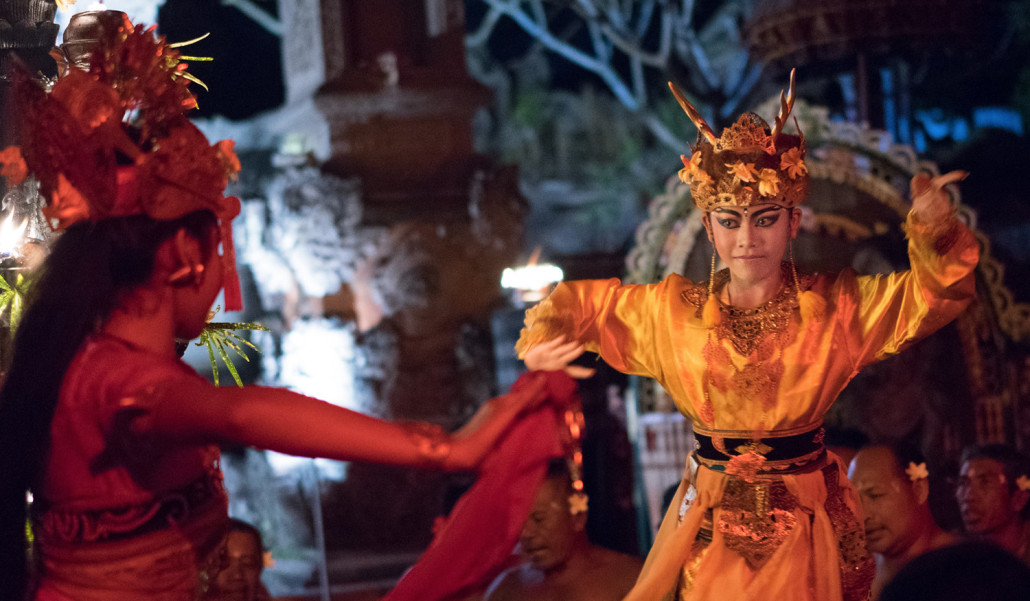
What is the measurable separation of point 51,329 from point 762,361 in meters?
2.08

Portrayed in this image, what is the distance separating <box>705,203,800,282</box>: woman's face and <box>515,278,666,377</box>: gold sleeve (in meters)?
0.28

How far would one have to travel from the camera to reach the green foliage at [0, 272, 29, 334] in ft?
8.69

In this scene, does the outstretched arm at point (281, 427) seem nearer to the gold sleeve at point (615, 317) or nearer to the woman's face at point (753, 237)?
the gold sleeve at point (615, 317)

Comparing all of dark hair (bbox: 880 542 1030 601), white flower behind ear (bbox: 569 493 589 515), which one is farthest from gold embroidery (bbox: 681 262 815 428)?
dark hair (bbox: 880 542 1030 601)

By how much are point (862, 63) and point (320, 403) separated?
636cm

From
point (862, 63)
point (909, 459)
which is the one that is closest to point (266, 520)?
point (909, 459)

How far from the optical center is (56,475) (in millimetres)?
1877

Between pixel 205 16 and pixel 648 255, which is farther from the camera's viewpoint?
pixel 205 16

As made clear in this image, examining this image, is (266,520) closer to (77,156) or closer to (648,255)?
(648,255)

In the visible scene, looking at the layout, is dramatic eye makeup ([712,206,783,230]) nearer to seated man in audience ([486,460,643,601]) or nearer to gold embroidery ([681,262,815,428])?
gold embroidery ([681,262,815,428])

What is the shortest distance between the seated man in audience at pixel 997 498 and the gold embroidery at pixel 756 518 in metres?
1.92

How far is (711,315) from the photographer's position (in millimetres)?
3211

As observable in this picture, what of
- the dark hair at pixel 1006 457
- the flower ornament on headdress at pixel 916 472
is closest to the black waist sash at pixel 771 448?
the flower ornament on headdress at pixel 916 472

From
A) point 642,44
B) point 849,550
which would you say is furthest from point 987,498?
point 642,44
